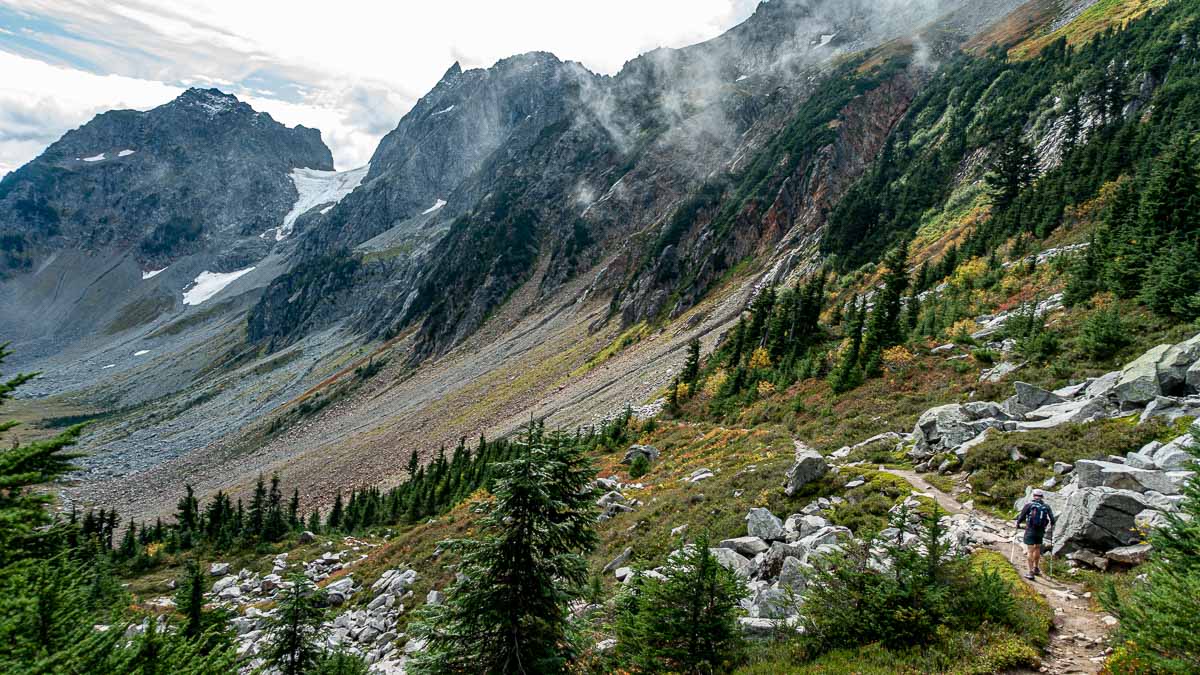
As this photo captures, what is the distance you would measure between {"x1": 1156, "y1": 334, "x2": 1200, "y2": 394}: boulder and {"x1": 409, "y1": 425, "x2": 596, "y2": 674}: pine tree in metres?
18.4

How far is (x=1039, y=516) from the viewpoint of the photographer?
11.4 m

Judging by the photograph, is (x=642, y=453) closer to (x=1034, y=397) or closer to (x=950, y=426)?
(x=950, y=426)

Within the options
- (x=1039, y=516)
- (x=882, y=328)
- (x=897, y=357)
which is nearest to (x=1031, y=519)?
(x=1039, y=516)

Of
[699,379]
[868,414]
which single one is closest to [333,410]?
[699,379]

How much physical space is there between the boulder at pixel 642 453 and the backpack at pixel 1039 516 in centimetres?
2223

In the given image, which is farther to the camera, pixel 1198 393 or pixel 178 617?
pixel 178 617

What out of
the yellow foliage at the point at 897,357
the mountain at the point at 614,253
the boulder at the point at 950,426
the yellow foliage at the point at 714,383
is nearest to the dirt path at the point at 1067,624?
→ the boulder at the point at 950,426

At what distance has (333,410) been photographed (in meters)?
107

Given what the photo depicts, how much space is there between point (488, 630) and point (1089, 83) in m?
81.2

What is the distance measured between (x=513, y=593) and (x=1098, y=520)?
12149 millimetres

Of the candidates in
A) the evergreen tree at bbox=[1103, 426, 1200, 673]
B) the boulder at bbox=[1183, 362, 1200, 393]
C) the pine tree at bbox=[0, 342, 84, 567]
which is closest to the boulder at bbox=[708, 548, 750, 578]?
the evergreen tree at bbox=[1103, 426, 1200, 673]

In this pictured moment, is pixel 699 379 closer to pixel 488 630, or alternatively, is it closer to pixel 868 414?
pixel 868 414

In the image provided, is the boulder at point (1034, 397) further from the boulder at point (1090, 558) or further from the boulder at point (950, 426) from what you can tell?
the boulder at point (1090, 558)

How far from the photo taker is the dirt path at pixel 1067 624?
8.56 m
